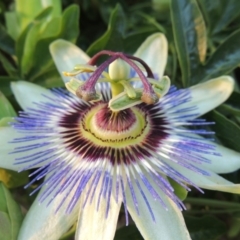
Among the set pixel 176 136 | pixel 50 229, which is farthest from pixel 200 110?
pixel 50 229

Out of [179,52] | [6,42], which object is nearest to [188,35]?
[179,52]

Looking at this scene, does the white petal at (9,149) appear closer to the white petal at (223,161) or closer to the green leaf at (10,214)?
the green leaf at (10,214)

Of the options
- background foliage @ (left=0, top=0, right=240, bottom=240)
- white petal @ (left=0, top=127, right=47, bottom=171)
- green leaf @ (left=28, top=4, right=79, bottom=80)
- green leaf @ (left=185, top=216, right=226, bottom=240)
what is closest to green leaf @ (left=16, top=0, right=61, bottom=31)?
background foliage @ (left=0, top=0, right=240, bottom=240)

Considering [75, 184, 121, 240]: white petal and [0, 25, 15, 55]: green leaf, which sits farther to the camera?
[0, 25, 15, 55]: green leaf

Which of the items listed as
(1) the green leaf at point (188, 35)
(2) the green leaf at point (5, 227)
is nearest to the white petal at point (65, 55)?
(1) the green leaf at point (188, 35)

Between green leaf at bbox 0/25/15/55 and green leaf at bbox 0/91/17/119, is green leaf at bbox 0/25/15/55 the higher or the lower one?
the higher one

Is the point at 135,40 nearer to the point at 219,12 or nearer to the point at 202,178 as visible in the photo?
the point at 219,12

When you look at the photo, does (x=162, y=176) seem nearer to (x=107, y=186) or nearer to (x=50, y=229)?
(x=107, y=186)

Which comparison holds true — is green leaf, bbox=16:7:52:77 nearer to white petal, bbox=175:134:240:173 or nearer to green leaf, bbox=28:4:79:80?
green leaf, bbox=28:4:79:80
